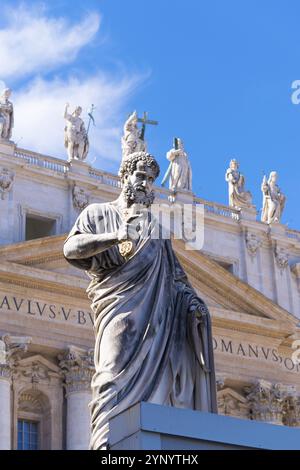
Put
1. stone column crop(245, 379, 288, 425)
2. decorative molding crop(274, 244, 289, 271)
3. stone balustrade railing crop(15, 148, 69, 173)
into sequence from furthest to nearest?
decorative molding crop(274, 244, 289, 271) < stone column crop(245, 379, 288, 425) < stone balustrade railing crop(15, 148, 69, 173)

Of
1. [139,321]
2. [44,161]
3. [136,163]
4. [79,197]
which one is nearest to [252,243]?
[79,197]

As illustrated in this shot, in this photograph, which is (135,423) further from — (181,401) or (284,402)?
(284,402)

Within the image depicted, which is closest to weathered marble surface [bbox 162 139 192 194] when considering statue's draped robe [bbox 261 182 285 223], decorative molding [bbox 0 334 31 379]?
statue's draped robe [bbox 261 182 285 223]

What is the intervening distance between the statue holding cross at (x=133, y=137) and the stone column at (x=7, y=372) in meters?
5.71

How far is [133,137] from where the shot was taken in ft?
99.0

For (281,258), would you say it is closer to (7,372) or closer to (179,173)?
(179,173)

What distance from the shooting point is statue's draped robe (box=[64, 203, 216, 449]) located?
6387 millimetres

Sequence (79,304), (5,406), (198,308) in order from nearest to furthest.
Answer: (198,308) < (5,406) < (79,304)

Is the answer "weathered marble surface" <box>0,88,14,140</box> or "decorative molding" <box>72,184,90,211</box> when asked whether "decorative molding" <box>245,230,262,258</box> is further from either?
"weathered marble surface" <box>0,88,14,140</box>

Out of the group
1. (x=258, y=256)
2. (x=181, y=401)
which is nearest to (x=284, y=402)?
(x=258, y=256)

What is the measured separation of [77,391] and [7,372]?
5.60 ft

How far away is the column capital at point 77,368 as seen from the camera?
89.2 feet

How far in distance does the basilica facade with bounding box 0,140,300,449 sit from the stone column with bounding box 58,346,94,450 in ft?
0.08
